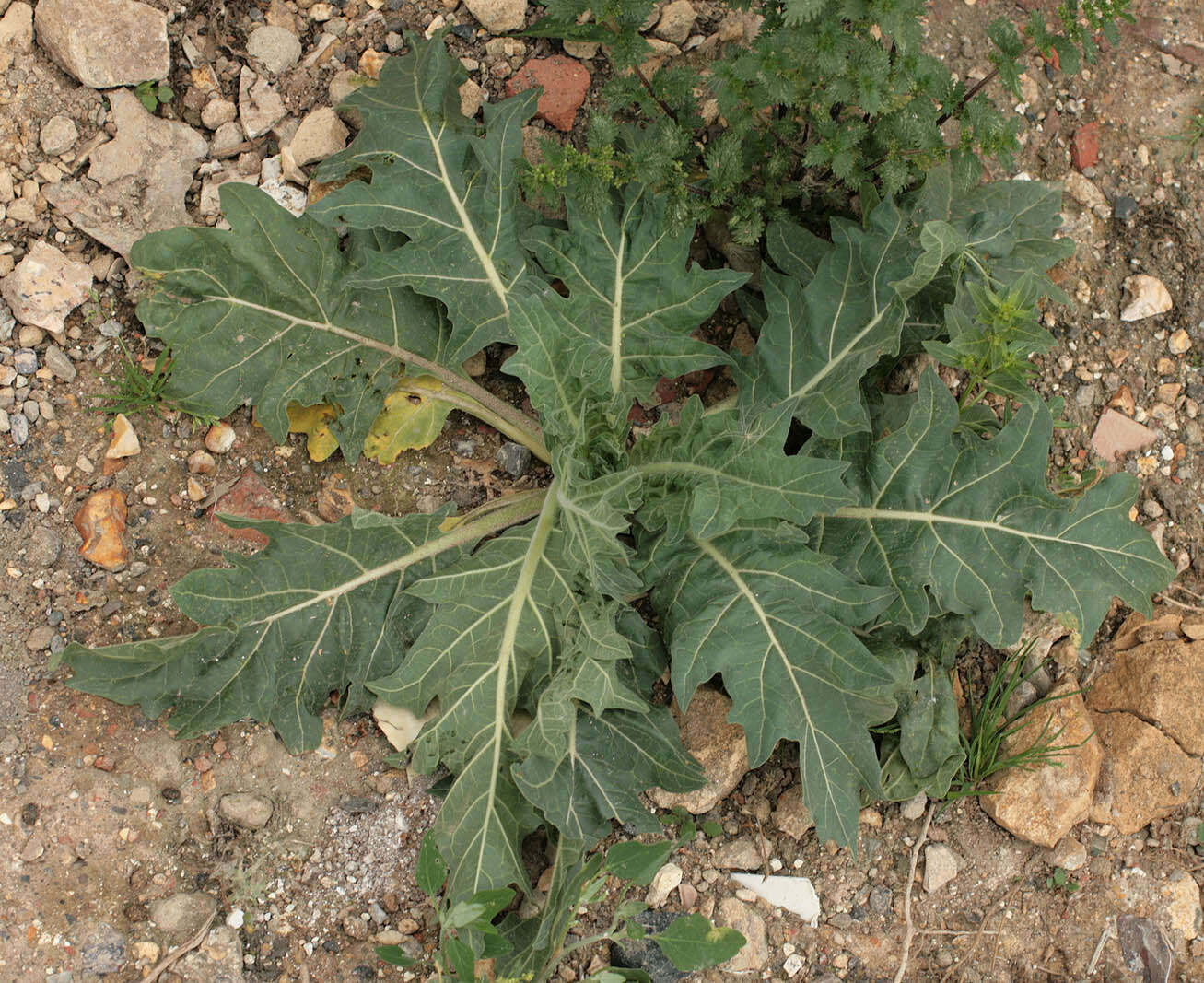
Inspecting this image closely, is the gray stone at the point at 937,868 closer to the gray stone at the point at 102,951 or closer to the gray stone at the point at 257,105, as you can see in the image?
the gray stone at the point at 102,951

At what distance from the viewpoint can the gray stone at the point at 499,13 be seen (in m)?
3.51

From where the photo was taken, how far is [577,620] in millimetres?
2998

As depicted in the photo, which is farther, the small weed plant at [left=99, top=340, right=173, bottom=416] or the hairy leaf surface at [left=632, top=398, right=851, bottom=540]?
the small weed plant at [left=99, top=340, right=173, bottom=416]

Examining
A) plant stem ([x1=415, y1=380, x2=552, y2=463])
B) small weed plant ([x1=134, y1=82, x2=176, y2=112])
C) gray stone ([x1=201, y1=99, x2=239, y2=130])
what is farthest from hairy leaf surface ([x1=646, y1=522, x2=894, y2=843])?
small weed plant ([x1=134, y1=82, x2=176, y2=112])

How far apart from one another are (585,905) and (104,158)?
265 centimetres

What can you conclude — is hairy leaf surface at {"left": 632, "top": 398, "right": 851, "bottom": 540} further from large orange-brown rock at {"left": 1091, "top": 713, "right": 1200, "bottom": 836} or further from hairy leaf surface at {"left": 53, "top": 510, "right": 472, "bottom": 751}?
large orange-brown rock at {"left": 1091, "top": 713, "right": 1200, "bottom": 836}

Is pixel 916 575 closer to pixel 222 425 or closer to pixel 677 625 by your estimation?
pixel 677 625

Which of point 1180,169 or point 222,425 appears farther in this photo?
point 1180,169

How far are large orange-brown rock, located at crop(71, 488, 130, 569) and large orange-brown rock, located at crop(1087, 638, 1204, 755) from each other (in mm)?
3033

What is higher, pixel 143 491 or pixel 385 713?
pixel 143 491

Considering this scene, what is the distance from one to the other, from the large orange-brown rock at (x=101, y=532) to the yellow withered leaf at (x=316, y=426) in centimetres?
56

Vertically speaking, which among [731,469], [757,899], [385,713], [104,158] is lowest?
[757,899]

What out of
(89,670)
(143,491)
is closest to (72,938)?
(89,670)

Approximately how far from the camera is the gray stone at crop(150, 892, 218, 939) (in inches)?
115
